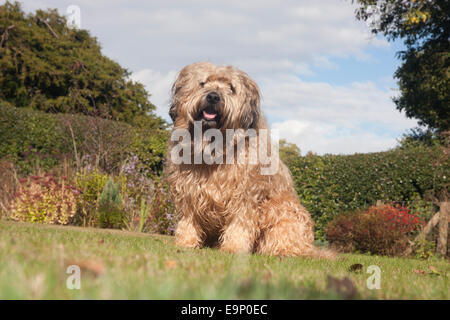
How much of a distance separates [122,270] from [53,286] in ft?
1.60

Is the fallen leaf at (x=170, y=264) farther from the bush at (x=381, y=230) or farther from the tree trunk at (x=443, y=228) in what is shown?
the tree trunk at (x=443, y=228)

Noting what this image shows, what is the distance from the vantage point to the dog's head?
175 inches

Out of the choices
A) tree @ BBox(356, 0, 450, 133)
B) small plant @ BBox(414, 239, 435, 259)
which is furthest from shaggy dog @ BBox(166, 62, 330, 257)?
tree @ BBox(356, 0, 450, 133)

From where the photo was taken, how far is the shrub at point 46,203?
8672 millimetres

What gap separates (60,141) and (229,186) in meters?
8.98

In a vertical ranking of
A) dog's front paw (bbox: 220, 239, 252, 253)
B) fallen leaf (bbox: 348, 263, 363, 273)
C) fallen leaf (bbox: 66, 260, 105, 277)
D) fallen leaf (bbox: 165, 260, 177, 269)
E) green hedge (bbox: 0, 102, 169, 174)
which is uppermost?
green hedge (bbox: 0, 102, 169, 174)

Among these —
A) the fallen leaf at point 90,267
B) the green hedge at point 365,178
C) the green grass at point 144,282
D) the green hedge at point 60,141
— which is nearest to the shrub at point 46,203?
the green hedge at point 60,141

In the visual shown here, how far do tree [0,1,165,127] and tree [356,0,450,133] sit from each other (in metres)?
12.4

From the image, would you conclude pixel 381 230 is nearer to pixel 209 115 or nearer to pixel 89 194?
pixel 209 115

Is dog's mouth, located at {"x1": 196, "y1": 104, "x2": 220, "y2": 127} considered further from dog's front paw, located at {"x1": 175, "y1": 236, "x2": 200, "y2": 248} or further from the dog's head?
dog's front paw, located at {"x1": 175, "y1": 236, "x2": 200, "y2": 248}

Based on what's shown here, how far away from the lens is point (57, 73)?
22703 mm

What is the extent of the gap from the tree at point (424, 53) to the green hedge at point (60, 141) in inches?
403

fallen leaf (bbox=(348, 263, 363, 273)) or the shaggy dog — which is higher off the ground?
the shaggy dog

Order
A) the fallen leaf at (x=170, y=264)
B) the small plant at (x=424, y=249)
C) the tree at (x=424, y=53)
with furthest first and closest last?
the tree at (x=424, y=53) → the small plant at (x=424, y=249) → the fallen leaf at (x=170, y=264)
